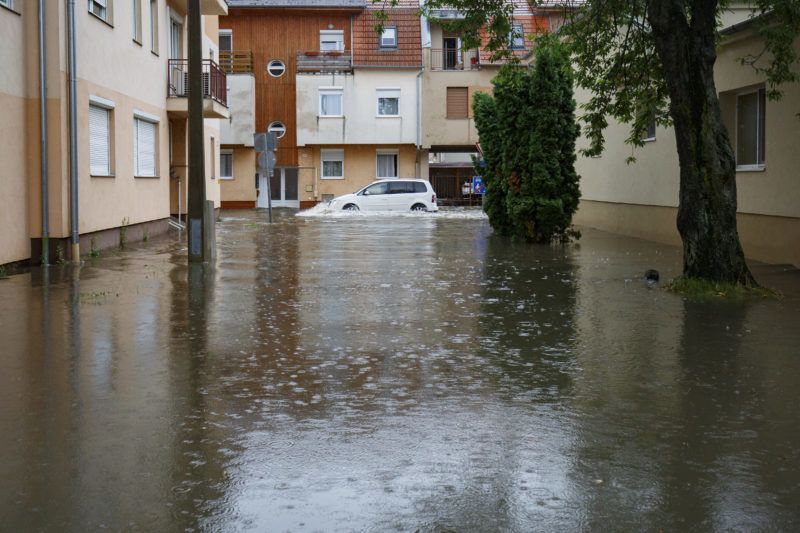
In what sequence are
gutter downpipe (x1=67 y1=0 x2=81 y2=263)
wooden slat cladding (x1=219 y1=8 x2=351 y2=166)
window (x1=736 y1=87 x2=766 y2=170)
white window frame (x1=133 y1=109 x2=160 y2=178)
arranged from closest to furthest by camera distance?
gutter downpipe (x1=67 y1=0 x2=81 y2=263) → window (x1=736 y1=87 x2=766 y2=170) → white window frame (x1=133 y1=109 x2=160 y2=178) → wooden slat cladding (x1=219 y1=8 x2=351 y2=166)

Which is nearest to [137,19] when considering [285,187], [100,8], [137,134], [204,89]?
[137,134]

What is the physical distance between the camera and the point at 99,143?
69.0ft

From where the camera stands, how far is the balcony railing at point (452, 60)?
51.6 meters

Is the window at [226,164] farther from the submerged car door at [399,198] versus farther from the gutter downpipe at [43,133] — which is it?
the gutter downpipe at [43,133]

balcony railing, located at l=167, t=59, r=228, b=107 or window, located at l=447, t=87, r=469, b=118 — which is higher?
window, located at l=447, t=87, r=469, b=118

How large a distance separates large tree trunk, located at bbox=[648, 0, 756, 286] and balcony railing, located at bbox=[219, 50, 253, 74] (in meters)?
41.5

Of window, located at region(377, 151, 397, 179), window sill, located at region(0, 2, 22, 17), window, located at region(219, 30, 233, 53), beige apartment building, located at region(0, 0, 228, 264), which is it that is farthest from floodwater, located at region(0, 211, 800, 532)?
window, located at region(219, 30, 233, 53)

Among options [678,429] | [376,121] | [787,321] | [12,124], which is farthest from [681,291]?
[376,121]

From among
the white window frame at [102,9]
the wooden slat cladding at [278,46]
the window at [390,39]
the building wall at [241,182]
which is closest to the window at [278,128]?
the wooden slat cladding at [278,46]

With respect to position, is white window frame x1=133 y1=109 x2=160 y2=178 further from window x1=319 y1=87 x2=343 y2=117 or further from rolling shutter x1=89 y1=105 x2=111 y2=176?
window x1=319 y1=87 x2=343 y2=117

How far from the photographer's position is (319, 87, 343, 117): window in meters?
51.8

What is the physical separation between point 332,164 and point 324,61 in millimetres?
5097

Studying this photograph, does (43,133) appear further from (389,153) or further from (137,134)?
(389,153)

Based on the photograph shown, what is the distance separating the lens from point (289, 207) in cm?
5384
